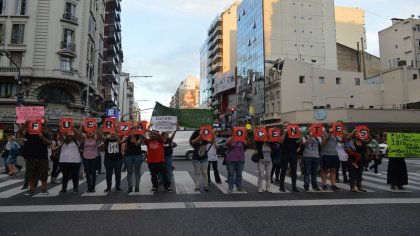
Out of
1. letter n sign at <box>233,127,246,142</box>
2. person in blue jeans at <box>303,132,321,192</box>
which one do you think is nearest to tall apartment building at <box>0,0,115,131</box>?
letter n sign at <box>233,127,246,142</box>

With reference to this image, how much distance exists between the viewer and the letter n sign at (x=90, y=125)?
9938 millimetres

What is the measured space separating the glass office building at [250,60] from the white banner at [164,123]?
50.4m

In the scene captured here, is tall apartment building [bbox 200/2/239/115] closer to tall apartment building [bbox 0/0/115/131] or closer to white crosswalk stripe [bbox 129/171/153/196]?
tall apartment building [bbox 0/0/115/131]

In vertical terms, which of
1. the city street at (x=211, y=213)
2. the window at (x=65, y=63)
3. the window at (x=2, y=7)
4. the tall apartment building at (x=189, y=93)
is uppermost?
the tall apartment building at (x=189, y=93)

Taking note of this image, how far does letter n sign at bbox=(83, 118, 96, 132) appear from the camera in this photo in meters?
9.94

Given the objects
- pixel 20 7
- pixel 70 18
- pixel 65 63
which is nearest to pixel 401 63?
pixel 70 18

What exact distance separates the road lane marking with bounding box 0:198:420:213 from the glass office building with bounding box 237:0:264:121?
171 feet

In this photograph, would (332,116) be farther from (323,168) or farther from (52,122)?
(323,168)

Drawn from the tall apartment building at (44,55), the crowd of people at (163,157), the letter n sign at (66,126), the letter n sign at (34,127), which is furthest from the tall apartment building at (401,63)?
the letter n sign at (34,127)

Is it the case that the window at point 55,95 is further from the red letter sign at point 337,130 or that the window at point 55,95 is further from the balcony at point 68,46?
the red letter sign at point 337,130

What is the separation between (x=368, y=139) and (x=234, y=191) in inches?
159

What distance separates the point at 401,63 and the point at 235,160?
186ft

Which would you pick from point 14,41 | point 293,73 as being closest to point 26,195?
point 14,41

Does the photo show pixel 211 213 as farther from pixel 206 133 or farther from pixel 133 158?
pixel 133 158
